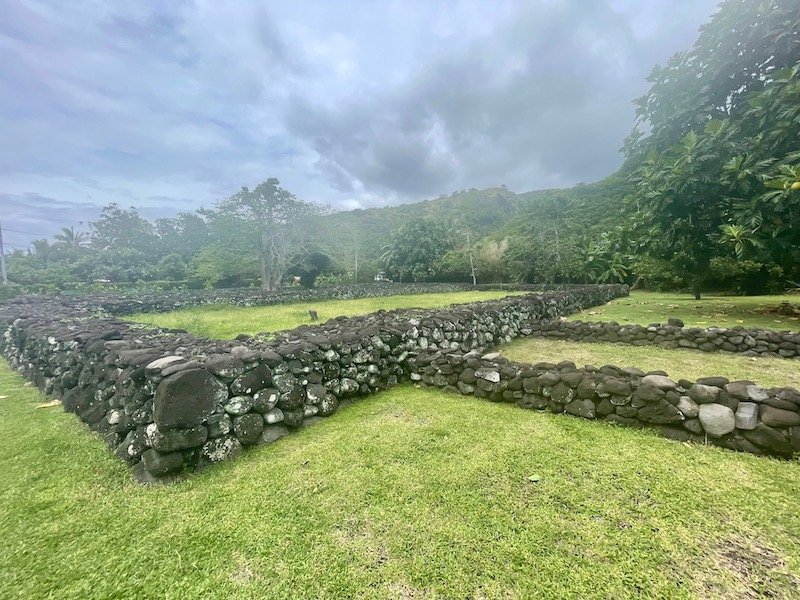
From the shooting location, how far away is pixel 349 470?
3203mm

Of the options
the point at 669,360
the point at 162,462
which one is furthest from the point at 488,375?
the point at 669,360

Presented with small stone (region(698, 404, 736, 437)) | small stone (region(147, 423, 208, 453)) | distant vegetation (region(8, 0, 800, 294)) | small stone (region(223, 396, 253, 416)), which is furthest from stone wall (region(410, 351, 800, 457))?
distant vegetation (region(8, 0, 800, 294))

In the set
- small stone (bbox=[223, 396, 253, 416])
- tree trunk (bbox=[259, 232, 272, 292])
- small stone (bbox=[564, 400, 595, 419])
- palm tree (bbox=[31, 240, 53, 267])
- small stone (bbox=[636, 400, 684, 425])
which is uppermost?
palm tree (bbox=[31, 240, 53, 267])

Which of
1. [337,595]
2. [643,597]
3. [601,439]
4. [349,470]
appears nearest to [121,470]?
[349,470]

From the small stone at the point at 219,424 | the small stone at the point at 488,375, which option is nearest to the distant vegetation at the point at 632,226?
the small stone at the point at 488,375

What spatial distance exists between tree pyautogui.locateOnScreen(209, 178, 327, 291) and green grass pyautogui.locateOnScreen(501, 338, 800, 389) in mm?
28970

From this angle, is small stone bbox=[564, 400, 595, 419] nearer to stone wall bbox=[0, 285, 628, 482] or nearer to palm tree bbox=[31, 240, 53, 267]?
stone wall bbox=[0, 285, 628, 482]

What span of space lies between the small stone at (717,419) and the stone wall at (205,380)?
360cm

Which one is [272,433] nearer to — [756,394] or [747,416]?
[747,416]

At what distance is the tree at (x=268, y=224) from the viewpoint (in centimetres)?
3300

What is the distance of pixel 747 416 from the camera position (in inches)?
128

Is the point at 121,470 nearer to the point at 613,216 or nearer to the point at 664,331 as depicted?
the point at 664,331

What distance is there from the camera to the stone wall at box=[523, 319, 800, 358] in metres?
6.71

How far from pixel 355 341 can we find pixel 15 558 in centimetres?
350
